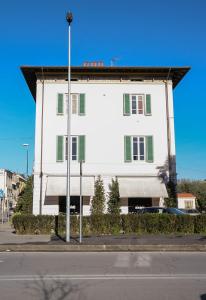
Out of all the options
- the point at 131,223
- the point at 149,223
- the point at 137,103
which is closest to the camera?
the point at 149,223

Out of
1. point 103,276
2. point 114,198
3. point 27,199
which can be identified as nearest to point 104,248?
point 103,276

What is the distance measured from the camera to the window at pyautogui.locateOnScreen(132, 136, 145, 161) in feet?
95.6

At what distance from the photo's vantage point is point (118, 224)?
20938 mm

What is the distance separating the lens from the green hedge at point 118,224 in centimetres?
2044

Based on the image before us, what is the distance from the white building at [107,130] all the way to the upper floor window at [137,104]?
7cm

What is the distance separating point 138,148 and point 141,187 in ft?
9.74

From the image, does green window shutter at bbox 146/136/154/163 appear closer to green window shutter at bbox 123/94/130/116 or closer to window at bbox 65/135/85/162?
green window shutter at bbox 123/94/130/116

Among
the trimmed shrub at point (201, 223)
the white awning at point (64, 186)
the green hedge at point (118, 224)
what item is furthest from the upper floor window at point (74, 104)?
the trimmed shrub at point (201, 223)

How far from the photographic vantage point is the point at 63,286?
8.40 m

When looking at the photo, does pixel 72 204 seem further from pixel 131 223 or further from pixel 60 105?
pixel 131 223

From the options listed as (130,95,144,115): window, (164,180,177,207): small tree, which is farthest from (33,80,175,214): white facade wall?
(164,180,177,207): small tree

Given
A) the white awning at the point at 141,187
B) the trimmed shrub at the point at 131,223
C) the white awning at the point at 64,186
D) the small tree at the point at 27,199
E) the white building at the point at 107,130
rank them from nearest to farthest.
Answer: the trimmed shrub at the point at 131,223 < the white awning at the point at 64,186 < the white awning at the point at 141,187 < the small tree at the point at 27,199 < the white building at the point at 107,130

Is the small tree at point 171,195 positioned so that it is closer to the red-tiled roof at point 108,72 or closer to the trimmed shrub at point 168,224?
the trimmed shrub at point 168,224

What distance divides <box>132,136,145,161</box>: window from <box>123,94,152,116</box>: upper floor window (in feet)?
6.29
